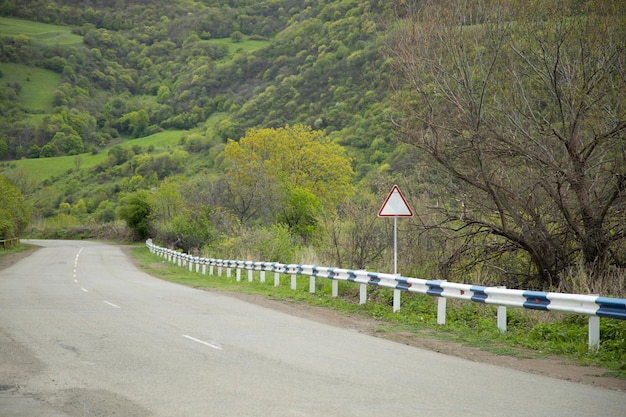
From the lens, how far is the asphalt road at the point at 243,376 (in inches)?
307

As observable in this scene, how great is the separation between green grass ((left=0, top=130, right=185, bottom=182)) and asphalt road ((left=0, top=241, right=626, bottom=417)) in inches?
5526

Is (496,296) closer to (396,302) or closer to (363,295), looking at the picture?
(396,302)

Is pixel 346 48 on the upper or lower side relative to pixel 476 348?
upper

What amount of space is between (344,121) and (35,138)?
10259 centimetres

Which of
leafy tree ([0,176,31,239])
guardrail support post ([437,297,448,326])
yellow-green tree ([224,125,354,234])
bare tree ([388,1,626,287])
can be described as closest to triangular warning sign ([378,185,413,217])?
bare tree ([388,1,626,287])

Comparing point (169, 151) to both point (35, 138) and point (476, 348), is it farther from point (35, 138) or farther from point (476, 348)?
point (476, 348)

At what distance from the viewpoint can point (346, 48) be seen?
108 metres

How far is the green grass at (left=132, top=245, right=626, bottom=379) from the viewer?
39.1 ft

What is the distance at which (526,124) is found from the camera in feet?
64.7

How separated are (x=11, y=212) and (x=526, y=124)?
61.7m

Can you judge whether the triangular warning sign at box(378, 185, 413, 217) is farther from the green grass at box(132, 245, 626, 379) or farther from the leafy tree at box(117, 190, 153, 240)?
the leafy tree at box(117, 190, 153, 240)

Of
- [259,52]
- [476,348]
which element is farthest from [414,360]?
[259,52]

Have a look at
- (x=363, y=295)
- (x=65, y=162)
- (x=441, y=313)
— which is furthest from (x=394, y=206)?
(x=65, y=162)

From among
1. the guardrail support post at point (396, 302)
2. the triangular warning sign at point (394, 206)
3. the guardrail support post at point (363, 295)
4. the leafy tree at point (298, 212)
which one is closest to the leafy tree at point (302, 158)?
the leafy tree at point (298, 212)
